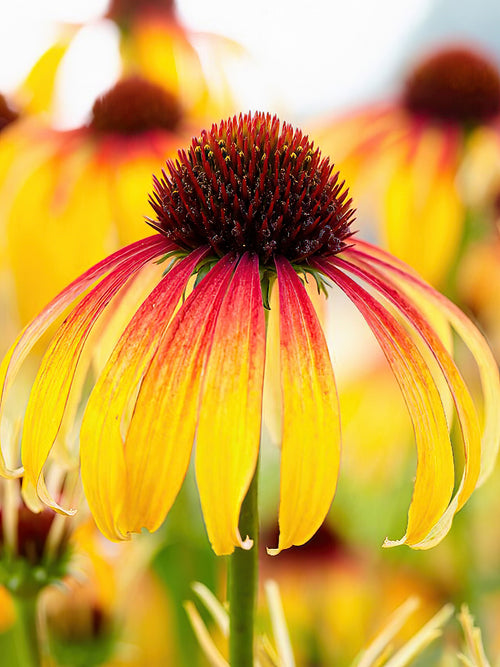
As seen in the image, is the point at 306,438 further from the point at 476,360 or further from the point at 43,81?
the point at 43,81

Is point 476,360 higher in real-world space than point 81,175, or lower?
lower

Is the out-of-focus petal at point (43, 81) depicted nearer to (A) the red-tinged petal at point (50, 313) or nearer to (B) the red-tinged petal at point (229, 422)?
(A) the red-tinged petal at point (50, 313)

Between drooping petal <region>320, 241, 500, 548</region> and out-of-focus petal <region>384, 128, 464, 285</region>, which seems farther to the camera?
out-of-focus petal <region>384, 128, 464, 285</region>

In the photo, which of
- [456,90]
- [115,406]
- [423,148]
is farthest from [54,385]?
[456,90]

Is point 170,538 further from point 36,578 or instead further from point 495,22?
point 495,22

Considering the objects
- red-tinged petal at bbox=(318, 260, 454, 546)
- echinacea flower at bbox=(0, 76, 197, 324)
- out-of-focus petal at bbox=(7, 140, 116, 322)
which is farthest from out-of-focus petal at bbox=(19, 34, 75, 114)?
red-tinged petal at bbox=(318, 260, 454, 546)

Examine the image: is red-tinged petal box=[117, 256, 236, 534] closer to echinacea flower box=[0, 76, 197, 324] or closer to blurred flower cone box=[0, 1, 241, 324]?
blurred flower cone box=[0, 1, 241, 324]

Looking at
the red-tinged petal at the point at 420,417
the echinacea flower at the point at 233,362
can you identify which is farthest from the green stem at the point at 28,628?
the red-tinged petal at the point at 420,417
